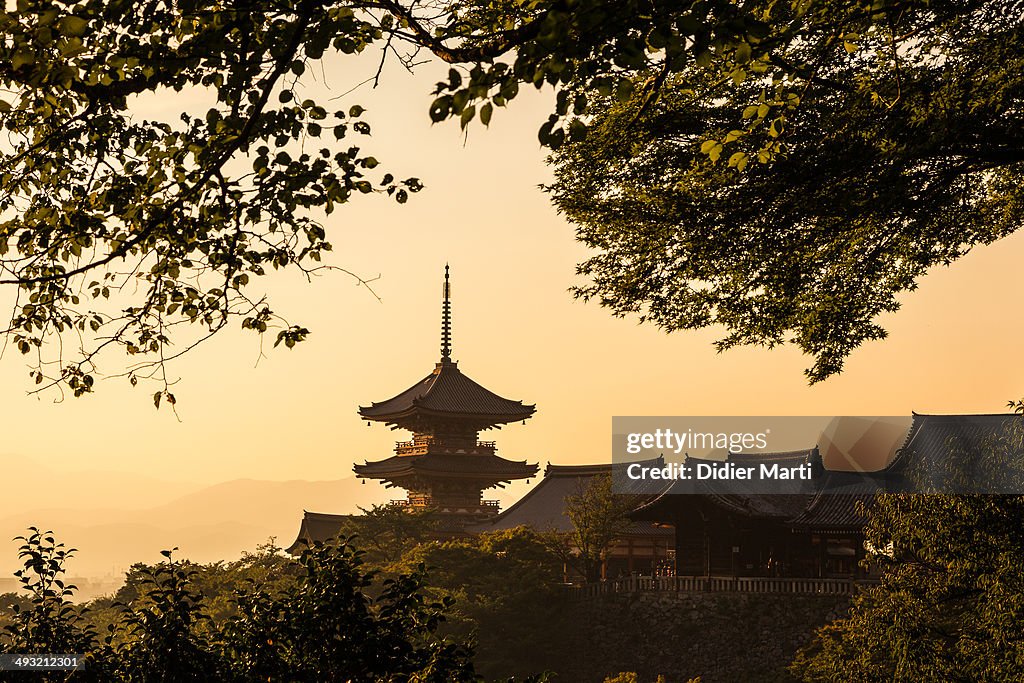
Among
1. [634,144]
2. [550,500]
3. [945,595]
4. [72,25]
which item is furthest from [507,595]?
[72,25]

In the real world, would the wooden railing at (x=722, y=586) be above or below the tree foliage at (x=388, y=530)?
below

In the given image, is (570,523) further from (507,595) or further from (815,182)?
(815,182)

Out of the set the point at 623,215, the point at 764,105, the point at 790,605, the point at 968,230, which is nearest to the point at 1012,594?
the point at 968,230

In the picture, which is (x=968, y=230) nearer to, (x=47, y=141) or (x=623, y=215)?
(x=623, y=215)

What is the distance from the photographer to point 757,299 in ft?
27.6

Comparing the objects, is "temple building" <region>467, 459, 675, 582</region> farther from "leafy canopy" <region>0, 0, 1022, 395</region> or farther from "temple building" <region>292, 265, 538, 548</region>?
"leafy canopy" <region>0, 0, 1022, 395</region>

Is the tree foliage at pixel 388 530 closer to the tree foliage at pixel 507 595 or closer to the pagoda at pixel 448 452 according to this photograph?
the tree foliage at pixel 507 595

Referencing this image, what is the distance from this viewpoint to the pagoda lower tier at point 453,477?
1480 inches

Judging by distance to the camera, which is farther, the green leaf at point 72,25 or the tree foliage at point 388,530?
the tree foliage at point 388,530

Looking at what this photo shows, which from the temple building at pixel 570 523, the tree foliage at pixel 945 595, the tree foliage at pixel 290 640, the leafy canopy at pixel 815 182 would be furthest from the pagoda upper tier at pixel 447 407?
the tree foliage at pixel 290 640

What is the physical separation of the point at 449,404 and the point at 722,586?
15.1 meters

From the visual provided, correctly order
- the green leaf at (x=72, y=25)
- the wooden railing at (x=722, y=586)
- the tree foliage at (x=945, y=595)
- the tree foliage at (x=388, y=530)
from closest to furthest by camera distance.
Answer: the green leaf at (x=72, y=25)
the tree foliage at (x=945, y=595)
the wooden railing at (x=722, y=586)
the tree foliage at (x=388, y=530)

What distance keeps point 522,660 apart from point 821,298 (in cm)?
1945

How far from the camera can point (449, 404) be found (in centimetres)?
3872
